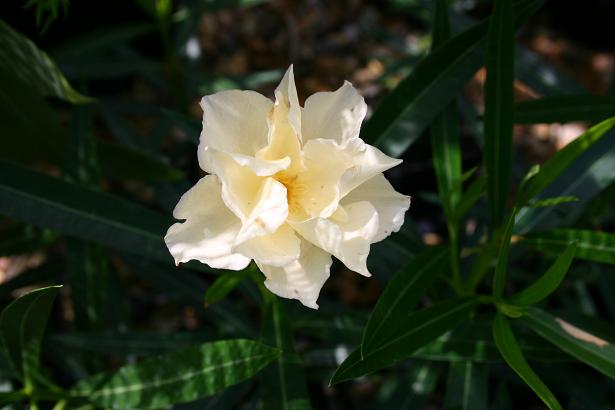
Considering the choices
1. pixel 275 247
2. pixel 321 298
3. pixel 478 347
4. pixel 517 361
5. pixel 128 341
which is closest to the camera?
pixel 275 247

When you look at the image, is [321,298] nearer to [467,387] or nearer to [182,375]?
[467,387]

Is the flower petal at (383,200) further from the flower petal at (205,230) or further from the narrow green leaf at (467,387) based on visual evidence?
the narrow green leaf at (467,387)

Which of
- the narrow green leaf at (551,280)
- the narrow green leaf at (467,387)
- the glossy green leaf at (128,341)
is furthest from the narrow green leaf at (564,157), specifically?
the glossy green leaf at (128,341)

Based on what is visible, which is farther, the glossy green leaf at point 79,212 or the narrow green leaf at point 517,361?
the glossy green leaf at point 79,212

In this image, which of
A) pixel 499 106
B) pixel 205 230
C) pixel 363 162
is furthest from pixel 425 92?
pixel 205 230

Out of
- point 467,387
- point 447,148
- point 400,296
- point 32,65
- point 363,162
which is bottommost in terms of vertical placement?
point 467,387

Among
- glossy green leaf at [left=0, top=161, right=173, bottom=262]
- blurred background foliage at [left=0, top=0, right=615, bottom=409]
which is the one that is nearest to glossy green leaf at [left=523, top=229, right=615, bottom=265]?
blurred background foliage at [left=0, top=0, right=615, bottom=409]

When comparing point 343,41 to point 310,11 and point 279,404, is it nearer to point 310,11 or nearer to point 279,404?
point 310,11

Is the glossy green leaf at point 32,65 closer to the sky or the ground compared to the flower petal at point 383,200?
closer to the sky

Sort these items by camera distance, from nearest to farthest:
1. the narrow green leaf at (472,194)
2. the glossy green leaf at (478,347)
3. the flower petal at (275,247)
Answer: the flower petal at (275,247) < the narrow green leaf at (472,194) < the glossy green leaf at (478,347)
